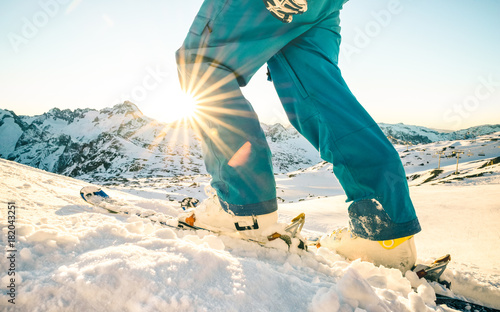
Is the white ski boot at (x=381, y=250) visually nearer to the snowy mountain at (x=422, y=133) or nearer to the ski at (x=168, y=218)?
the ski at (x=168, y=218)

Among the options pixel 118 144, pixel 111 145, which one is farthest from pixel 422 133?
pixel 111 145

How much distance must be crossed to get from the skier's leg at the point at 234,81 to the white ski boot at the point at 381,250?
17.8 inches

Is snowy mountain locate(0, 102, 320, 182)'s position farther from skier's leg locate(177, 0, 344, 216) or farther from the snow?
the snow

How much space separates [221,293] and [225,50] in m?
1.01

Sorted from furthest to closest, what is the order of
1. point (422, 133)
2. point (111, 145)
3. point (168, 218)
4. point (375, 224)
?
point (422, 133)
point (111, 145)
point (168, 218)
point (375, 224)

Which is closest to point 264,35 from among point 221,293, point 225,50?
point 225,50

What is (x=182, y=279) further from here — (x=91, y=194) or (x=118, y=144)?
(x=118, y=144)

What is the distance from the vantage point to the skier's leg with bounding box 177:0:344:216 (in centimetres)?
111

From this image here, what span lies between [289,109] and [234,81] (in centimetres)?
35

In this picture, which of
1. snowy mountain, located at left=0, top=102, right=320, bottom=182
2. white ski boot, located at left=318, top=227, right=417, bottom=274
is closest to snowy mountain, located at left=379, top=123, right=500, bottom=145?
snowy mountain, located at left=0, top=102, right=320, bottom=182

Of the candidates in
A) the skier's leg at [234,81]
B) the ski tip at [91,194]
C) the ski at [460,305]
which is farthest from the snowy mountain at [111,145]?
the ski at [460,305]

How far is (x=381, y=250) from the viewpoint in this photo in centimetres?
112

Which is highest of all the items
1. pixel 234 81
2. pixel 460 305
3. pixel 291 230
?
pixel 234 81

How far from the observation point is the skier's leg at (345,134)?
41.4 inches
